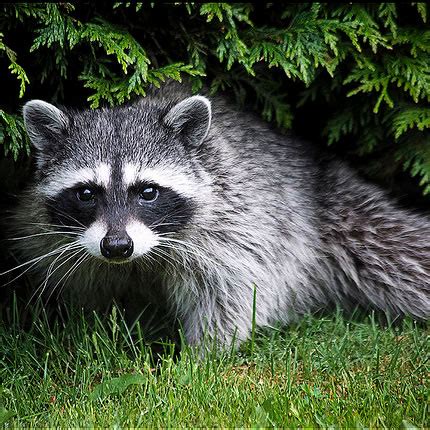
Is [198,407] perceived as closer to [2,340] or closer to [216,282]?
[216,282]

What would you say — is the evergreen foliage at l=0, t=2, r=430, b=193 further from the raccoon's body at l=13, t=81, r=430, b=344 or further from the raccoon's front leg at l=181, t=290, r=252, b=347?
the raccoon's front leg at l=181, t=290, r=252, b=347

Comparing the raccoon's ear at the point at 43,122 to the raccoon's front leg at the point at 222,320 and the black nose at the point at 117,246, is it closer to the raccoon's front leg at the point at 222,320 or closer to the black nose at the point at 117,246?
the black nose at the point at 117,246

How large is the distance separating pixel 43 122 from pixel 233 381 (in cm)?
160

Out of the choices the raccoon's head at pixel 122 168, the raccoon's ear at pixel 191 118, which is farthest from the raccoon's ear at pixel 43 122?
the raccoon's ear at pixel 191 118

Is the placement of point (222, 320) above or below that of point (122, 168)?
below

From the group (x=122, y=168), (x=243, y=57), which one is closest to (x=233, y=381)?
(x=122, y=168)

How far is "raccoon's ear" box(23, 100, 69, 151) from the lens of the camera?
12.1 ft

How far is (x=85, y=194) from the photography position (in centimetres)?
367

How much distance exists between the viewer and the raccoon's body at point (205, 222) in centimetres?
366

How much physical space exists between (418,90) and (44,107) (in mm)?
1970

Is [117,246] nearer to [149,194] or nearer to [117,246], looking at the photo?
[117,246]

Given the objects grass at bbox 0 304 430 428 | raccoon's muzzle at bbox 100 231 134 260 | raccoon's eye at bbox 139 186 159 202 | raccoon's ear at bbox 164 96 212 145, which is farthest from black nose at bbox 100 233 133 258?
raccoon's ear at bbox 164 96 212 145

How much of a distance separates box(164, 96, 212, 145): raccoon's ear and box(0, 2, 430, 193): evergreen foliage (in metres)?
0.23

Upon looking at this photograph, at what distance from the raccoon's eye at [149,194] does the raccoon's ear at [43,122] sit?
54 centimetres
